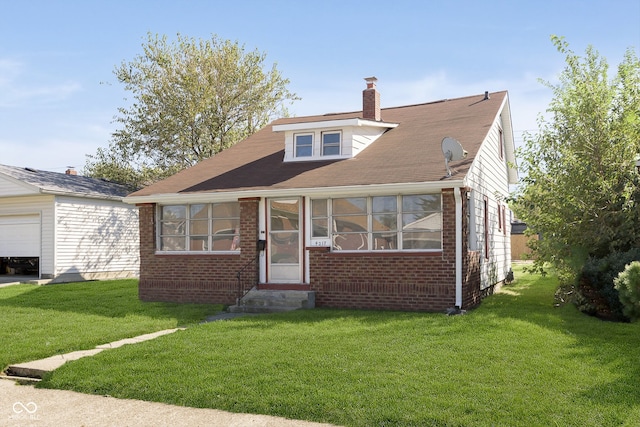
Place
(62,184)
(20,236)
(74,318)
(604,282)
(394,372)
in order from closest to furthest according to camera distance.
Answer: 1. (394,372)
2. (604,282)
3. (74,318)
4. (20,236)
5. (62,184)

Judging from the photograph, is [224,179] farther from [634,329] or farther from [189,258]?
[634,329]

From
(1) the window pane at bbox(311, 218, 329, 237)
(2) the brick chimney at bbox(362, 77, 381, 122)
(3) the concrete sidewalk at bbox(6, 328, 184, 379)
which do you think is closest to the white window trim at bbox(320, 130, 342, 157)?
(2) the brick chimney at bbox(362, 77, 381, 122)

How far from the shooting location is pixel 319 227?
14203 mm

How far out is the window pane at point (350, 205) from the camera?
1380 centimetres

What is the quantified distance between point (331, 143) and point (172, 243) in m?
4.83

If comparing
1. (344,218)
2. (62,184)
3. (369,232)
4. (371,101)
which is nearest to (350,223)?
(344,218)

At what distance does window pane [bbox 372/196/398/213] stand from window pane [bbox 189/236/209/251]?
14.8 feet

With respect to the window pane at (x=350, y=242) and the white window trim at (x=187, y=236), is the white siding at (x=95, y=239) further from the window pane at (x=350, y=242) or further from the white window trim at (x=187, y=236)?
the window pane at (x=350, y=242)

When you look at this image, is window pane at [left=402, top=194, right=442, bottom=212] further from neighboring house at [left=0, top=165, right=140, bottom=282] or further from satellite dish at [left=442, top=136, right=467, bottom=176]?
neighboring house at [left=0, top=165, right=140, bottom=282]

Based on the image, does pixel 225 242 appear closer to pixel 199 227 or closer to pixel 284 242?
pixel 199 227

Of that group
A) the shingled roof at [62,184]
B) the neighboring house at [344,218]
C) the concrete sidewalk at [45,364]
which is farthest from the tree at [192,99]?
the concrete sidewalk at [45,364]

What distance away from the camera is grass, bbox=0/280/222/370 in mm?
9492

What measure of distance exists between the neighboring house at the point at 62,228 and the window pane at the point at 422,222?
44.7 feet

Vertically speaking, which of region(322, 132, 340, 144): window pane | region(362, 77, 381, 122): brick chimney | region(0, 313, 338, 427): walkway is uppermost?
region(362, 77, 381, 122): brick chimney
